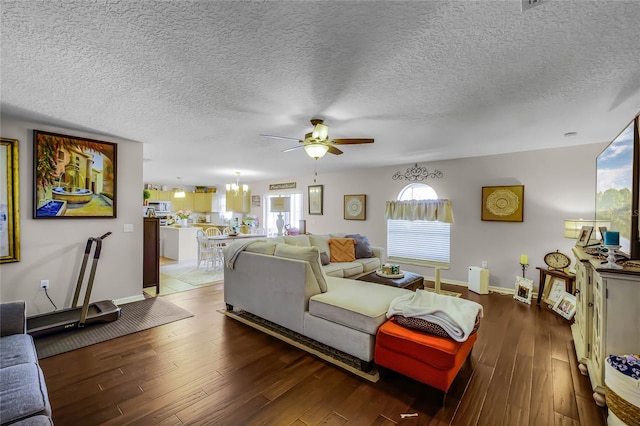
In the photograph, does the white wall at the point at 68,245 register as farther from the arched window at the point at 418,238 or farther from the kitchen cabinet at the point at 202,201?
the kitchen cabinet at the point at 202,201

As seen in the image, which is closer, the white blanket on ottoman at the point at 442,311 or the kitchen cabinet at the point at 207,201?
the white blanket on ottoman at the point at 442,311

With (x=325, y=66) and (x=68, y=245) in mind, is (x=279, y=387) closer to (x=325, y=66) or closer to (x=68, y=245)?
(x=325, y=66)

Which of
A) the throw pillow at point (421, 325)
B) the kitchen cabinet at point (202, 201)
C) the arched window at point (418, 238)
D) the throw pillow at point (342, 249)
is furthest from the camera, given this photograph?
the kitchen cabinet at point (202, 201)

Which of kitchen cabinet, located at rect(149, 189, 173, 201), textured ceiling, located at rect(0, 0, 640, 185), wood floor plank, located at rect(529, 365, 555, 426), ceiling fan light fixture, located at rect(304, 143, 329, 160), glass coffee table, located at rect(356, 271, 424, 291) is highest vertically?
textured ceiling, located at rect(0, 0, 640, 185)

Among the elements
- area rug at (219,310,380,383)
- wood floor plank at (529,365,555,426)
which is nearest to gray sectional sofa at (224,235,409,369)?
area rug at (219,310,380,383)

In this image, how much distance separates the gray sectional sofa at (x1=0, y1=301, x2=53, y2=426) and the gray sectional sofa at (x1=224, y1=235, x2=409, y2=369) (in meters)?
1.80

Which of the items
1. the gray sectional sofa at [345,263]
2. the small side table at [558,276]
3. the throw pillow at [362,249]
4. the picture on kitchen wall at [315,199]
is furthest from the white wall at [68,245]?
the small side table at [558,276]

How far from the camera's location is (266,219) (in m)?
8.88

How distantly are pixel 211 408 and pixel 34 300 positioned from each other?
3.02 meters

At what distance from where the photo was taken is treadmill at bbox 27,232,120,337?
2.89 meters

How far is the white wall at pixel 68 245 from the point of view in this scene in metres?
3.14

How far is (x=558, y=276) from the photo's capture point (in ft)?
12.4

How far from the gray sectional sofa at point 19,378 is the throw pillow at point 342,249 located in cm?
370

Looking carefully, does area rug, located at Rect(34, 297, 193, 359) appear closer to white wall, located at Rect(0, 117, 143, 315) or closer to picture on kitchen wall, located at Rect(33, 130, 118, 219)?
white wall, located at Rect(0, 117, 143, 315)
